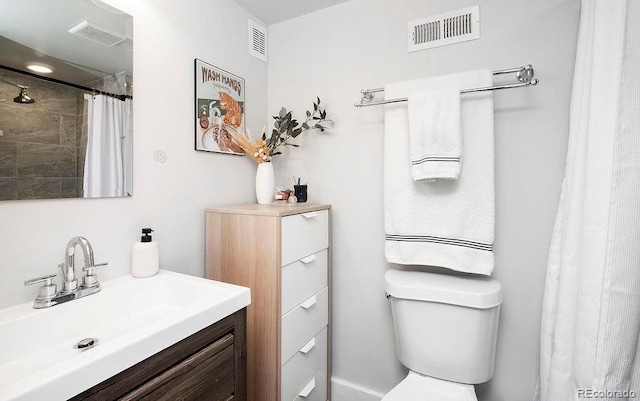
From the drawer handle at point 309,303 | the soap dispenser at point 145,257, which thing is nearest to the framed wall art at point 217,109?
the soap dispenser at point 145,257

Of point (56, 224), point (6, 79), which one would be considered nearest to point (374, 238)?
point (56, 224)

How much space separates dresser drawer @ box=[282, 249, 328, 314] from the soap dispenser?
1.63ft

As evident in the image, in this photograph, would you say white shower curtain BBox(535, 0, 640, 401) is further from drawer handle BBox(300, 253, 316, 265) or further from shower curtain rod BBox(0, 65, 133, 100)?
shower curtain rod BBox(0, 65, 133, 100)

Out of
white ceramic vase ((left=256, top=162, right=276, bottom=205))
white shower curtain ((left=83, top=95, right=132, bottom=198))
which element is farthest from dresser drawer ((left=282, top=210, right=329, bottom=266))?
white shower curtain ((left=83, top=95, right=132, bottom=198))

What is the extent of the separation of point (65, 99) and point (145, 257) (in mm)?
580

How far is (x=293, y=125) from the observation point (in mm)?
1654

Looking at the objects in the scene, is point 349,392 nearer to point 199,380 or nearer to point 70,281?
point 199,380

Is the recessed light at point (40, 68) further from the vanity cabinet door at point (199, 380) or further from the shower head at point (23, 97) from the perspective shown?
the vanity cabinet door at point (199, 380)

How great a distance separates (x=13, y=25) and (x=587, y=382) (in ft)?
6.25

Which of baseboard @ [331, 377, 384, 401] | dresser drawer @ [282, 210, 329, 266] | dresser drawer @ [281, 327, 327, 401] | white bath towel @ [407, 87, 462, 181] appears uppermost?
white bath towel @ [407, 87, 462, 181]

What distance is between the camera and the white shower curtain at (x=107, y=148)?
1021 millimetres

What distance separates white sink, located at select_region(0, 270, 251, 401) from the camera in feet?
1.83

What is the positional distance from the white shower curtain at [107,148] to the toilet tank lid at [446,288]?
1.16 m

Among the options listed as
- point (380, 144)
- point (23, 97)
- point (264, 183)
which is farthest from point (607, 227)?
point (23, 97)
